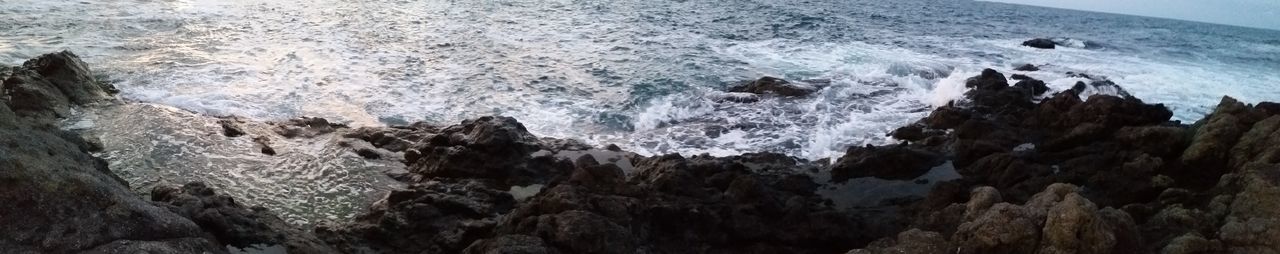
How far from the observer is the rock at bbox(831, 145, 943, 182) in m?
10.5

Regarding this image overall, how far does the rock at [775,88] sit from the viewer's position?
17047 mm

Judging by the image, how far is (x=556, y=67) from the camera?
792 inches

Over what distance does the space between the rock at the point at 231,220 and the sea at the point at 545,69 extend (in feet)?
3.01

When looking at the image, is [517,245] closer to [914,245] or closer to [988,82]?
[914,245]

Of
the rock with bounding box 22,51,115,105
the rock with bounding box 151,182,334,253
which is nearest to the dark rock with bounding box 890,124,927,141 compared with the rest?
the rock with bounding box 151,182,334,253

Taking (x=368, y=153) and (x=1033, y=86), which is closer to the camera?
(x=368, y=153)

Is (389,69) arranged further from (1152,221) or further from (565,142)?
(1152,221)

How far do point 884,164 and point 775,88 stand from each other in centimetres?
677

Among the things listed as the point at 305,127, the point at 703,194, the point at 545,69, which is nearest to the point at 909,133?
the point at 703,194

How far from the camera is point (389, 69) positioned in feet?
59.5

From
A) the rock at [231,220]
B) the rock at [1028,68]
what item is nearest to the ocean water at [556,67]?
the rock at [1028,68]

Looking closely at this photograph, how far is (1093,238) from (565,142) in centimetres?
784

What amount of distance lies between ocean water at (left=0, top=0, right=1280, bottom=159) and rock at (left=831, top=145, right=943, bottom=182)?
4.79ft

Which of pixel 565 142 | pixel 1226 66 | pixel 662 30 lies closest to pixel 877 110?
pixel 565 142
